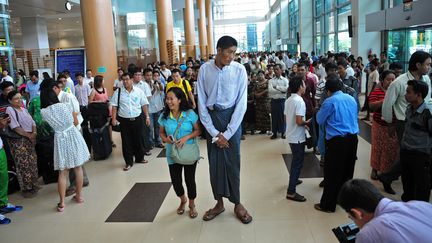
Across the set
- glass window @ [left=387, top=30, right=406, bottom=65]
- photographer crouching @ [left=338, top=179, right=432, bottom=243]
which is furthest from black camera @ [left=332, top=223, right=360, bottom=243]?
glass window @ [left=387, top=30, right=406, bottom=65]

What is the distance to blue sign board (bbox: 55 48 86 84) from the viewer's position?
8375mm

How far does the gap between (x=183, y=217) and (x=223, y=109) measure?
1.23m

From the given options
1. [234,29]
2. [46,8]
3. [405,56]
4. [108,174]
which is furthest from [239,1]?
[108,174]

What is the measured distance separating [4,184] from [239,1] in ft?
153

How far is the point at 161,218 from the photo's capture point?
3.65 meters

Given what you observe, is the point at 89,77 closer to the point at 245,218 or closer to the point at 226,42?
the point at 226,42

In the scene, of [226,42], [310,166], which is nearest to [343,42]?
[310,166]

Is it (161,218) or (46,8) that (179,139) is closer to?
(161,218)

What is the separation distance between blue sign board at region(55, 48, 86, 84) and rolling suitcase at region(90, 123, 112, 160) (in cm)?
301

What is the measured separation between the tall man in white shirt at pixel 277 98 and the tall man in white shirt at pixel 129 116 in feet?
8.33

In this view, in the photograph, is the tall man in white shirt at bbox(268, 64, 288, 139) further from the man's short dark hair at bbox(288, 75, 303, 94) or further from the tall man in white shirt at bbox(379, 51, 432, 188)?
the tall man in white shirt at bbox(379, 51, 432, 188)

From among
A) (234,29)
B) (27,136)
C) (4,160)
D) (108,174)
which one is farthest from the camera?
(234,29)

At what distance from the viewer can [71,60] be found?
333 inches

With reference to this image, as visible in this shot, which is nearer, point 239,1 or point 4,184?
point 4,184
